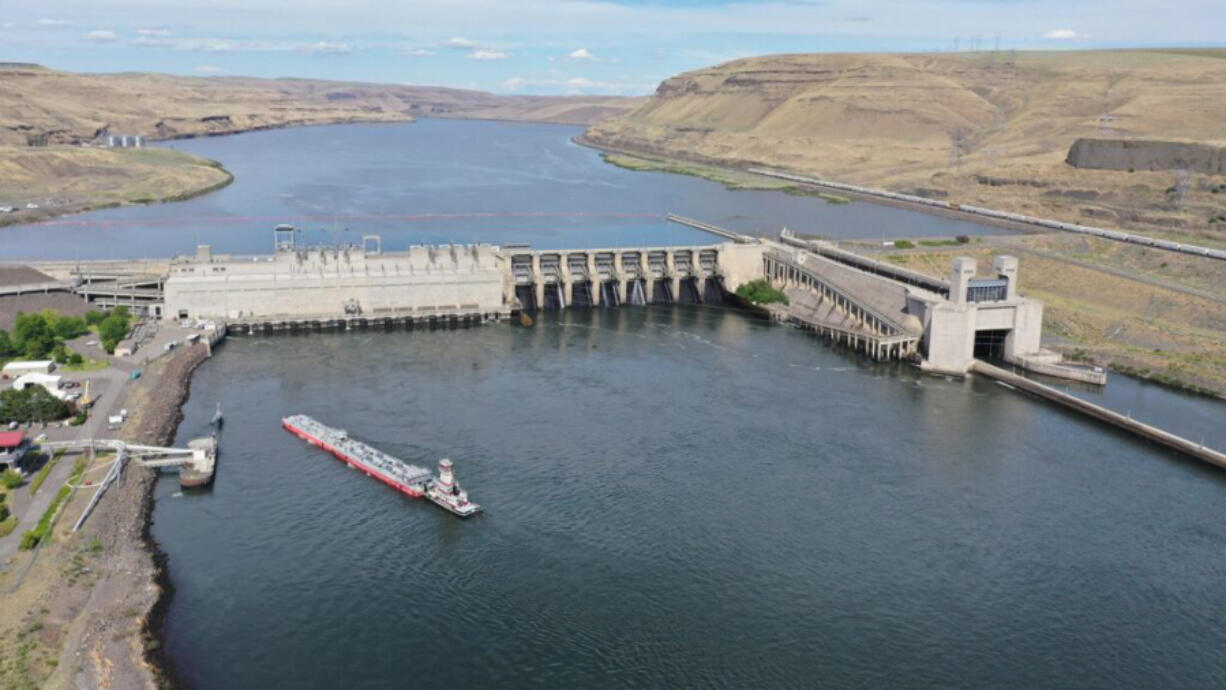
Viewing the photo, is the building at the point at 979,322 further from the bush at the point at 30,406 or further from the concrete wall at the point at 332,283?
the bush at the point at 30,406

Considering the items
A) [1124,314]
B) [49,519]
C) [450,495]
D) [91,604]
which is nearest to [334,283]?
[450,495]

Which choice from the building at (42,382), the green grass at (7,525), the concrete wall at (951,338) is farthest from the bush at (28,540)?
the concrete wall at (951,338)

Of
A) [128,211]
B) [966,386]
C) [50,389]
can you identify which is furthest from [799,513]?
[128,211]

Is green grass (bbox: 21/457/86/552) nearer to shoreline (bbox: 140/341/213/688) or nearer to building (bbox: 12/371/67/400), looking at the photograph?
shoreline (bbox: 140/341/213/688)

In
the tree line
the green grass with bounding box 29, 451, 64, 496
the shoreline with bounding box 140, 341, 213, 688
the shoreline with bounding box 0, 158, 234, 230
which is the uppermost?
the shoreline with bounding box 0, 158, 234, 230

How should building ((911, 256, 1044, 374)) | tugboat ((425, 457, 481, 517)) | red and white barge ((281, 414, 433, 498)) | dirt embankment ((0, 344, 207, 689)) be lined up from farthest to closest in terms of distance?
building ((911, 256, 1044, 374)), red and white barge ((281, 414, 433, 498)), tugboat ((425, 457, 481, 517)), dirt embankment ((0, 344, 207, 689))

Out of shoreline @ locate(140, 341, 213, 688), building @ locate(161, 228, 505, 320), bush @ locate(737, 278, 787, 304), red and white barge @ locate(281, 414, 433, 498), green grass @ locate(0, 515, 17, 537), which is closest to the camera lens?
shoreline @ locate(140, 341, 213, 688)

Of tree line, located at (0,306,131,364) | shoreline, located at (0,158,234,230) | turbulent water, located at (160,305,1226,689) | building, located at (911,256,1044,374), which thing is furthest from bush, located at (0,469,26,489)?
shoreline, located at (0,158,234,230)

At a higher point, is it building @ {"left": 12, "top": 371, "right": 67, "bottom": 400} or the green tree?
the green tree

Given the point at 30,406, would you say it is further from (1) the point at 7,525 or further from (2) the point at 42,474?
(1) the point at 7,525
